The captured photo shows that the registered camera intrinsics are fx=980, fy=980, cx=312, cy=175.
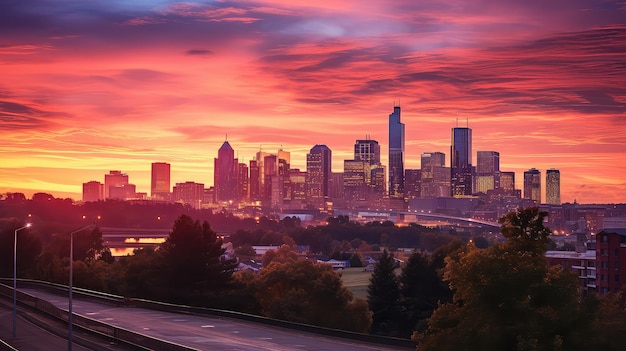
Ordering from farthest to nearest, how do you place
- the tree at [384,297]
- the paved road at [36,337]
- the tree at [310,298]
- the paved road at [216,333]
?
1. the tree at [384,297]
2. the tree at [310,298]
3. the paved road at [36,337]
4. the paved road at [216,333]

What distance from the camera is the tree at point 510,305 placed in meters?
43.5

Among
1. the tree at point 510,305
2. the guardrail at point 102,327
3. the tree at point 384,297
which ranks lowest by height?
the tree at point 384,297

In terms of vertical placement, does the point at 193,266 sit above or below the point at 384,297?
above

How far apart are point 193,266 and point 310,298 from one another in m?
15.4

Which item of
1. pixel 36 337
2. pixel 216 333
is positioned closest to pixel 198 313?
pixel 36 337

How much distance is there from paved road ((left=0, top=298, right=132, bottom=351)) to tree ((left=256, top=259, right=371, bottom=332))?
25160 millimetres

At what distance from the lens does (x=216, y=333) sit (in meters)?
65.8

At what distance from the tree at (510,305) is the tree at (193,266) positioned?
62.1 metres

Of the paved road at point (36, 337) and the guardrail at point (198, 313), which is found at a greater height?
the guardrail at point (198, 313)

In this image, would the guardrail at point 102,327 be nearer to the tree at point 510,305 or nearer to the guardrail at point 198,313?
the guardrail at point 198,313

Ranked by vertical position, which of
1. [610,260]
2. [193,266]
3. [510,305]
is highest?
[510,305]

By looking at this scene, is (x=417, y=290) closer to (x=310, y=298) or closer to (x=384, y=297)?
(x=384, y=297)

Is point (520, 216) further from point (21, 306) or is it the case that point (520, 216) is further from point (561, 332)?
point (21, 306)

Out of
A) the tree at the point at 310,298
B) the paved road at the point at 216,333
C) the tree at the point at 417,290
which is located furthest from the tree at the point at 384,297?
the paved road at the point at 216,333
